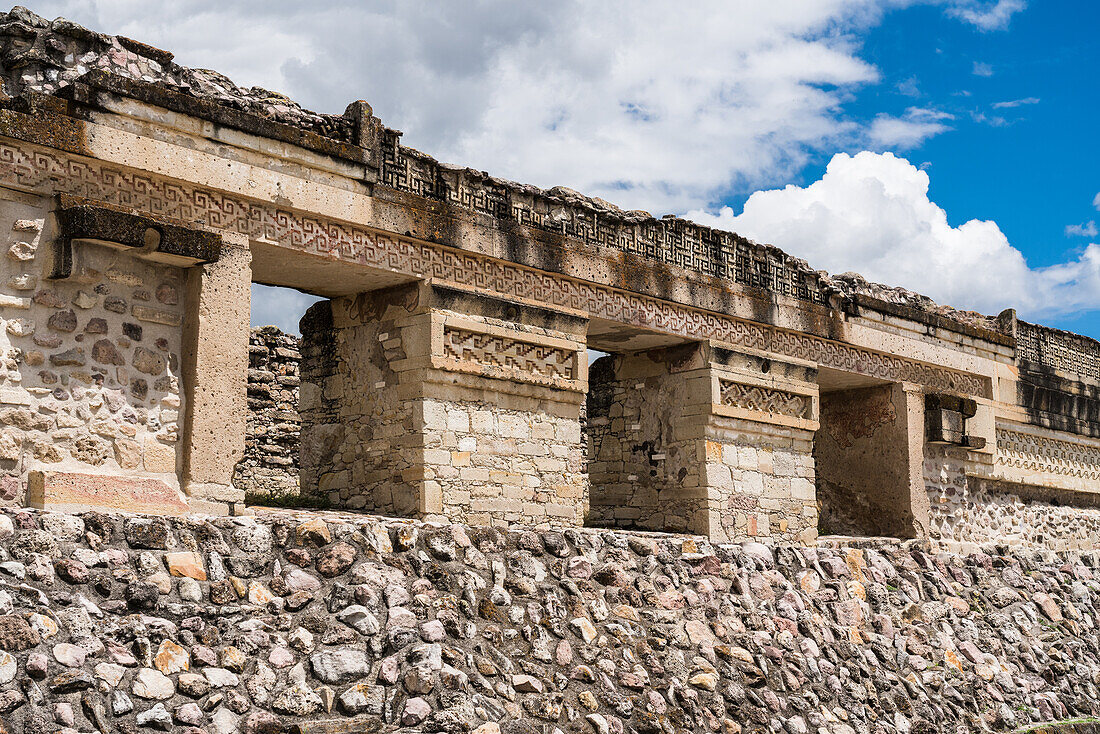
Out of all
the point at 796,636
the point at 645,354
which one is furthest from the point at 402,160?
the point at 796,636

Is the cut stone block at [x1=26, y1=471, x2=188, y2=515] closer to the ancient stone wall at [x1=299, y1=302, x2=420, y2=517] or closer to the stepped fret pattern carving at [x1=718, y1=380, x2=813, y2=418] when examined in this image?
the ancient stone wall at [x1=299, y1=302, x2=420, y2=517]

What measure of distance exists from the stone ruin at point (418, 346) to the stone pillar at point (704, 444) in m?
0.02

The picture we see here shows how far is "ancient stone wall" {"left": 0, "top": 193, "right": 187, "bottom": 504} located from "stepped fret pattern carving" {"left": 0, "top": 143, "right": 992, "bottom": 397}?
0.28 metres

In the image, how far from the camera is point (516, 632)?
573 centimetres

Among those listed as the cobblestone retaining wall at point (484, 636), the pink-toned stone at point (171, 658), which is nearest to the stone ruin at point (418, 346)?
the cobblestone retaining wall at point (484, 636)

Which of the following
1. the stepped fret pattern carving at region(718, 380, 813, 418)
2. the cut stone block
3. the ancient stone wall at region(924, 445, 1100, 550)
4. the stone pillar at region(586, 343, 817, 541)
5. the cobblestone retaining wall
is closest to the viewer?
the cobblestone retaining wall

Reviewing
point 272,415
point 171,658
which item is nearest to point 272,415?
point 272,415

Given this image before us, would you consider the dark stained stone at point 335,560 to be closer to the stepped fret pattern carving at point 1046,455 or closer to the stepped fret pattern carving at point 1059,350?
the stepped fret pattern carving at point 1046,455

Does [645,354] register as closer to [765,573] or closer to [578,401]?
[578,401]

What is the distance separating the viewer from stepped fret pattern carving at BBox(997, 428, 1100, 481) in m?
12.7

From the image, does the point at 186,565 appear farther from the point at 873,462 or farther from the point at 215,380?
the point at 873,462

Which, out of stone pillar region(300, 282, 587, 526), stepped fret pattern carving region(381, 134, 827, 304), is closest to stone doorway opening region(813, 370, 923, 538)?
stepped fret pattern carving region(381, 134, 827, 304)

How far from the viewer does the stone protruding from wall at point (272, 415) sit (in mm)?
10664

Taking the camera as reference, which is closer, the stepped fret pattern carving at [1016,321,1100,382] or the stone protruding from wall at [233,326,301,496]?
the stone protruding from wall at [233,326,301,496]
